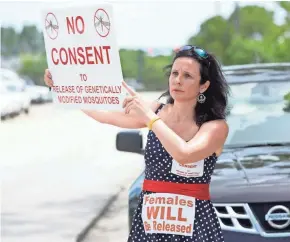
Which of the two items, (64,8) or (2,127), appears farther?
(2,127)

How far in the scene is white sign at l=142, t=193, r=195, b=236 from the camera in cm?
373

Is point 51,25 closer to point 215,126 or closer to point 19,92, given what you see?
point 215,126

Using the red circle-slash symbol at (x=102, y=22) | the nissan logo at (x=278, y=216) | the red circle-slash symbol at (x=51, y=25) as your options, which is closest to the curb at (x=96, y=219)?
the nissan logo at (x=278, y=216)

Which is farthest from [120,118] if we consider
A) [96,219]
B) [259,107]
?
[96,219]

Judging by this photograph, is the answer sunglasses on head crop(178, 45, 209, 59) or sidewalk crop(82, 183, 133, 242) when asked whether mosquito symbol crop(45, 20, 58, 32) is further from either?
sidewalk crop(82, 183, 133, 242)

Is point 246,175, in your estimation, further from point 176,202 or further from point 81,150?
point 81,150

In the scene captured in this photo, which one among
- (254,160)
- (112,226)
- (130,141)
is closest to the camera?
(254,160)

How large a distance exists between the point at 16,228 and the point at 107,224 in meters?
1.00

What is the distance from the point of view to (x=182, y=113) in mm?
3807

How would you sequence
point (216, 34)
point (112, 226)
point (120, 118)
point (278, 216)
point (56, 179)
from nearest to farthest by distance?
point (120, 118)
point (278, 216)
point (112, 226)
point (56, 179)
point (216, 34)

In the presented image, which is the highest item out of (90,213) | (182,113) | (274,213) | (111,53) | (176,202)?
(111,53)

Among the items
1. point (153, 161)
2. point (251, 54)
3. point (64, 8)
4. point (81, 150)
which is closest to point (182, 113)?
point (153, 161)

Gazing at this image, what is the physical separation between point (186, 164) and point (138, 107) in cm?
Result: 33

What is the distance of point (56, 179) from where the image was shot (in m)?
13.3
